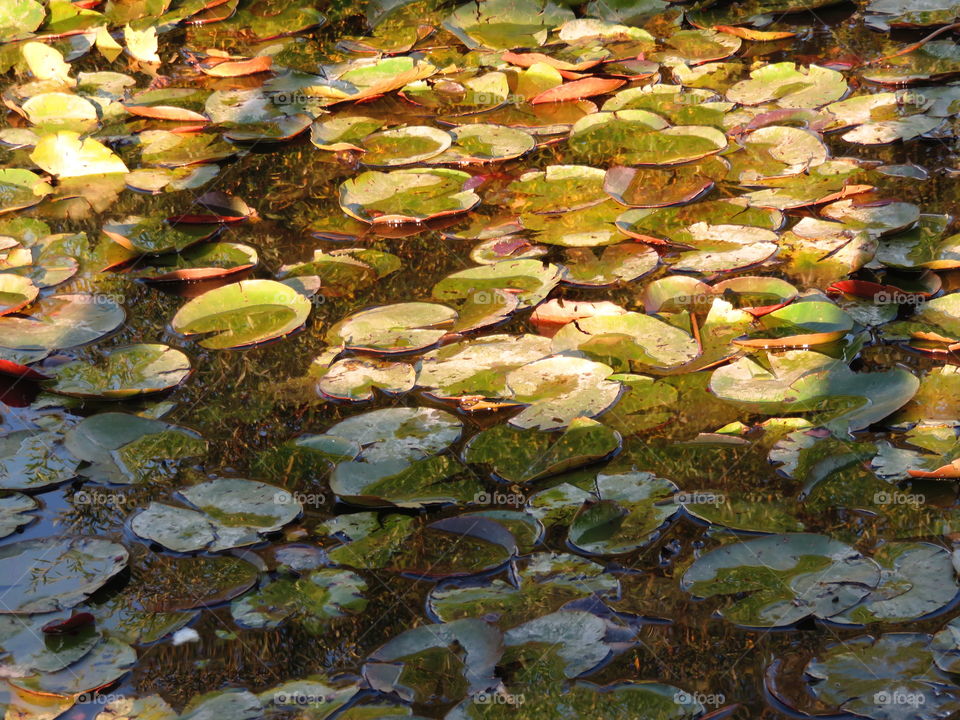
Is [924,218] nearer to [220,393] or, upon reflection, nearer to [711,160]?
[711,160]

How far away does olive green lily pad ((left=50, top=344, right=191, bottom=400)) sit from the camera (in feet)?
8.04

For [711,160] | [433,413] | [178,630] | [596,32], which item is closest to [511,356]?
[433,413]

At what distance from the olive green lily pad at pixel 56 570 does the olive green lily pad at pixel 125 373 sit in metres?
0.49

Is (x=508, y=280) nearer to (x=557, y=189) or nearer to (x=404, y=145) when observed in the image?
(x=557, y=189)

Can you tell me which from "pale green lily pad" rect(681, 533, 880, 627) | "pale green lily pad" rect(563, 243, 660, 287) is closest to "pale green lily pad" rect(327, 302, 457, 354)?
"pale green lily pad" rect(563, 243, 660, 287)

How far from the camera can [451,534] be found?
6.58ft

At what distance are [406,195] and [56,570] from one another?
1.65m

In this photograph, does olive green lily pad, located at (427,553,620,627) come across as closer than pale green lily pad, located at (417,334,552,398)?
Yes

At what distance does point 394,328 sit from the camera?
2631mm

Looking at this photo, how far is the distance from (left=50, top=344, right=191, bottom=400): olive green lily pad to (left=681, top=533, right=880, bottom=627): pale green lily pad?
1.35 m

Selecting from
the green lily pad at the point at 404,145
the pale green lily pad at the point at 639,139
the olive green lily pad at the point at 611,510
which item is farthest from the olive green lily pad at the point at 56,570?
the pale green lily pad at the point at 639,139

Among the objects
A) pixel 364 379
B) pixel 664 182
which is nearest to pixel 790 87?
pixel 664 182

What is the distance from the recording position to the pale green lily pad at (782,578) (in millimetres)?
1780

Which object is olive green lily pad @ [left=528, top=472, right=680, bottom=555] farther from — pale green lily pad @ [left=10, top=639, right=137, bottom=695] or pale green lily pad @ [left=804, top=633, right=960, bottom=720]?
pale green lily pad @ [left=10, top=639, right=137, bottom=695]
